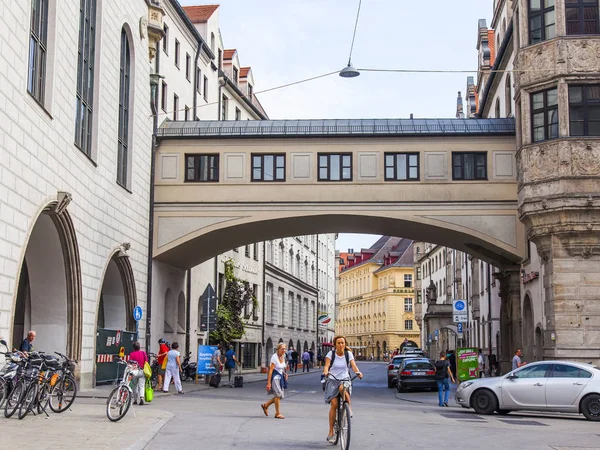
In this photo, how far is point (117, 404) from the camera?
51.1ft

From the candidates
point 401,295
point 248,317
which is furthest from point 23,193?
point 401,295

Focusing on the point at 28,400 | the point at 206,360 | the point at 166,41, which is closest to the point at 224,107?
the point at 166,41

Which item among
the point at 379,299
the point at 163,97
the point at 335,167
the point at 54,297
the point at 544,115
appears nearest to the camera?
the point at 54,297

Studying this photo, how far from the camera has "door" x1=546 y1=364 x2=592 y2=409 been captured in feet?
64.6

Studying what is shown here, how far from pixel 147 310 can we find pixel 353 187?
890 cm

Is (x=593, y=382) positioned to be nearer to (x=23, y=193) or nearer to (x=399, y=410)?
(x=399, y=410)

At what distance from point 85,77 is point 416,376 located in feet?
53.2

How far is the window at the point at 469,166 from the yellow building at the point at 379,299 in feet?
260

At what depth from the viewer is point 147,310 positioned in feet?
106

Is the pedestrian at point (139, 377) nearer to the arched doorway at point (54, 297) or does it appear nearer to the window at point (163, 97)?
the arched doorway at point (54, 297)

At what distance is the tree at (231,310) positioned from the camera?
43594mm

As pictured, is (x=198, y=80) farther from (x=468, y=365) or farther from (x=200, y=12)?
(x=468, y=365)

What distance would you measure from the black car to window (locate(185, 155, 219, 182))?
33.3 feet

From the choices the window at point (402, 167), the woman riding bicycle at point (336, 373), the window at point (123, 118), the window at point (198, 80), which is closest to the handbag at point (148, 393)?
the woman riding bicycle at point (336, 373)
